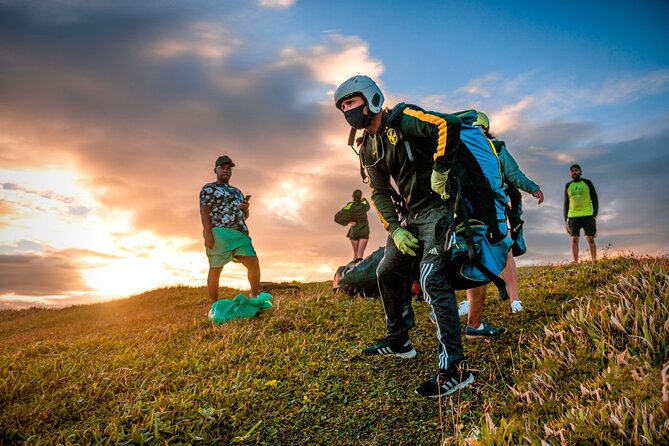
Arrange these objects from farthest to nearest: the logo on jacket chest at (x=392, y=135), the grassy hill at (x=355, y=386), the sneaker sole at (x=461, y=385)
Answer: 1. the logo on jacket chest at (x=392, y=135)
2. the sneaker sole at (x=461, y=385)
3. the grassy hill at (x=355, y=386)

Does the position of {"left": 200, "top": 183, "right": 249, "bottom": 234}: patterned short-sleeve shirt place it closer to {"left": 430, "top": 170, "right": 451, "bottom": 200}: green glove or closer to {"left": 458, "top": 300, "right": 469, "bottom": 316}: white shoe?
{"left": 458, "top": 300, "right": 469, "bottom": 316}: white shoe

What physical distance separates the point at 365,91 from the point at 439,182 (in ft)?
4.44

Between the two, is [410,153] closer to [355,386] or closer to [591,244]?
[355,386]

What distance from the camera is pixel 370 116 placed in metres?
4.83

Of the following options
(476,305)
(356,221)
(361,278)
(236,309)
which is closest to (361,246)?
(356,221)

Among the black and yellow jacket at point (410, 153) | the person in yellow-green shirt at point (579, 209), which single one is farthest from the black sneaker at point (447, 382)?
the person in yellow-green shirt at point (579, 209)

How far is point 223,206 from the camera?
9.28 meters

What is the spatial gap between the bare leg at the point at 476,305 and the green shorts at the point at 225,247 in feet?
17.6

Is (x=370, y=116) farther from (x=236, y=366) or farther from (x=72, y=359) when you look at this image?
(x=72, y=359)

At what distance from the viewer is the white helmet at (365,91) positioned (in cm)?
476

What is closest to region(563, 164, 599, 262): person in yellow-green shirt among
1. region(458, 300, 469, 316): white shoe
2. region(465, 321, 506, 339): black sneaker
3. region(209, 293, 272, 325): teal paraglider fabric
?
region(458, 300, 469, 316): white shoe

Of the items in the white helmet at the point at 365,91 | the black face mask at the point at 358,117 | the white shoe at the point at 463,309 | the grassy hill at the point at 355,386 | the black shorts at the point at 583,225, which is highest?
the white helmet at the point at 365,91

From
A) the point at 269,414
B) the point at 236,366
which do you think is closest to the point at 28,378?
the point at 236,366

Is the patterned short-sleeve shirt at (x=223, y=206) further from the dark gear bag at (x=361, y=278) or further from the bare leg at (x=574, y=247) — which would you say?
the bare leg at (x=574, y=247)
